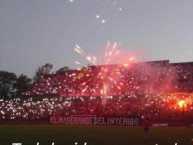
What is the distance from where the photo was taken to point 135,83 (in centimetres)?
5384

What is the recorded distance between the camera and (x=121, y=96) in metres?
52.6

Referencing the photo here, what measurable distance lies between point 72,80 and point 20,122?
1206 centimetres

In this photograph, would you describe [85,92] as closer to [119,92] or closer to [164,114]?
[119,92]

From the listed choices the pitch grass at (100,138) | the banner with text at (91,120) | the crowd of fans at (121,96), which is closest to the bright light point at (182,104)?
Answer: the crowd of fans at (121,96)

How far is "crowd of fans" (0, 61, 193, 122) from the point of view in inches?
1833

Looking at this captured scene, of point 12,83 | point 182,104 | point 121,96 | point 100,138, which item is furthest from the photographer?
point 12,83

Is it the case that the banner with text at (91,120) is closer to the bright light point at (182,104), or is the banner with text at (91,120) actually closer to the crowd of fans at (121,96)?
the crowd of fans at (121,96)

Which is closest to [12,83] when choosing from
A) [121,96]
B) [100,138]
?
[121,96]

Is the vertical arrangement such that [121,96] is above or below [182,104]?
above

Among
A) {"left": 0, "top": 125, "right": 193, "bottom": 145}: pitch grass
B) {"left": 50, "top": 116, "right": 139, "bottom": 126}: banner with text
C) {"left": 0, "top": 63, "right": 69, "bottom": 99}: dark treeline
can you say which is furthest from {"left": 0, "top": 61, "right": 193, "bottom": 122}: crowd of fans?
{"left": 0, "top": 63, "right": 69, "bottom": 99}: dark treeline

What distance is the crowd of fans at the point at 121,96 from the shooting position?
4656 centimetres

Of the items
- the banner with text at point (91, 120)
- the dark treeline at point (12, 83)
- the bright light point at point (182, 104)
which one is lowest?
the banner with text at point (91, 120)

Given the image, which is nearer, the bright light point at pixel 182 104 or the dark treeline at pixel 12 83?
the bright light point at pixel 182 104

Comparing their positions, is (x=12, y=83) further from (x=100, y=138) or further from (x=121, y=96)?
(x=100, y=138)
